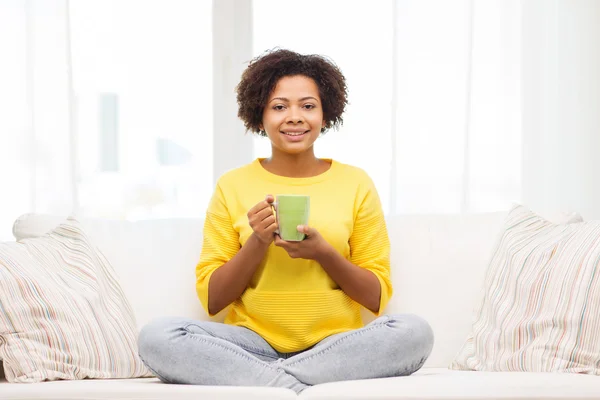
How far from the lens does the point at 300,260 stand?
6.52ft

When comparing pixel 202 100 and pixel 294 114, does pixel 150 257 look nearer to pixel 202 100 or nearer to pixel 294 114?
pixel 294 114

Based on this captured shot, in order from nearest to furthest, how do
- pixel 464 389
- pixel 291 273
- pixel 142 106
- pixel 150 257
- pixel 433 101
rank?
pixel 464 389 < pixel 291 273 < pixel 150 257 < pixel 433 101 < pixel 142 106

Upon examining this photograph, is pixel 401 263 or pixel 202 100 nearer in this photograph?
pixel 401 263

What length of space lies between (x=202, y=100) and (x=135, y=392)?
2.03 m

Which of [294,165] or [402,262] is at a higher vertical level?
[294,165]

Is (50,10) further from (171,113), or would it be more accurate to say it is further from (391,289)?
(391,289)

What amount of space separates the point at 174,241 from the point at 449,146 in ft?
4.68

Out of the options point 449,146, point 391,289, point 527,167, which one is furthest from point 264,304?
point 527,167

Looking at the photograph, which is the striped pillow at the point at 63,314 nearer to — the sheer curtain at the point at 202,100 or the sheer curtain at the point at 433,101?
the sheer curtain at the point at 202,100

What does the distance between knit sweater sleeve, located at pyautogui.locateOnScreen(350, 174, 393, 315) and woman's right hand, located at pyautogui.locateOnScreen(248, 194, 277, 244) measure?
1.03 ft

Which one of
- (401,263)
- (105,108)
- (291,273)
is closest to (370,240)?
(401,263)

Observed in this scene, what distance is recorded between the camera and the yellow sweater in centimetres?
196

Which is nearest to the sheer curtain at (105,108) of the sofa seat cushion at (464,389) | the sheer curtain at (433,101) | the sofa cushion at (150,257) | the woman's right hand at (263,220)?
the sheer curtain at (433,101)

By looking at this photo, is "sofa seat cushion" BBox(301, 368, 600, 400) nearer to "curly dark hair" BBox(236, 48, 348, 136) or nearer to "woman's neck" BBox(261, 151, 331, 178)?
"woman's neck" BBox(261, 151, 331, 178)
